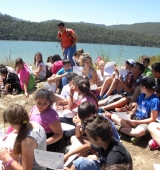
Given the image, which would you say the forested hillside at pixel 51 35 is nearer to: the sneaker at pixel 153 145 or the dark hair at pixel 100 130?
the sneaker at pixel 153 145

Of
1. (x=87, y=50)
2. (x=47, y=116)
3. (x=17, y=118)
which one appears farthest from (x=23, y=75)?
(x=87, y=50)

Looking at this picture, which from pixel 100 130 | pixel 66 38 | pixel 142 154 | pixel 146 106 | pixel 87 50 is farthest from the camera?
pixel 87 50

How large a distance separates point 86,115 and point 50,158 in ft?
2.96

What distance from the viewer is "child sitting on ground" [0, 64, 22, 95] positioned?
625cm

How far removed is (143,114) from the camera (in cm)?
375

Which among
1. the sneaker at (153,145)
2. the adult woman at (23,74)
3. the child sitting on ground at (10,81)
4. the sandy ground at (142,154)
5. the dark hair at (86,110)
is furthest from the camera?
the child sitting on ground at (10,81)

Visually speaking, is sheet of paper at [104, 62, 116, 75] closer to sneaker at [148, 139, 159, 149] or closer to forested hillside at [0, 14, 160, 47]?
sneaker at [148, 139, 159, 149]

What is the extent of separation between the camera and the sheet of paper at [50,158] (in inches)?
74.6

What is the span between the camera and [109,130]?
2105 millimetres

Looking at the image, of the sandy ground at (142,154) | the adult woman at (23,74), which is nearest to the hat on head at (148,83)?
the sandy ground at (142,154)

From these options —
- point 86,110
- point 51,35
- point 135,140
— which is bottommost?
point 135,140

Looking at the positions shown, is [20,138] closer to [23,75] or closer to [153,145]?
[153,145]

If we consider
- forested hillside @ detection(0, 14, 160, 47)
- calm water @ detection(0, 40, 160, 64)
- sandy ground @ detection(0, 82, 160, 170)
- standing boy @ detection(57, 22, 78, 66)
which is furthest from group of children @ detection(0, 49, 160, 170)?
forested hillside @ detection(0, 14, 160, 47)

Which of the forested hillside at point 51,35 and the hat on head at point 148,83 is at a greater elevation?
the forested hillside at point 51,35
